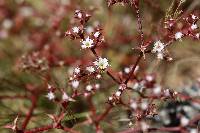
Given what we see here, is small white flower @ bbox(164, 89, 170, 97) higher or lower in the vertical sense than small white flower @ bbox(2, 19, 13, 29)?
lower

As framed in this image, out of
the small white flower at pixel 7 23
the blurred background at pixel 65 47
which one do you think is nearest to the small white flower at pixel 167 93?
the blurred background at pixel 65 47

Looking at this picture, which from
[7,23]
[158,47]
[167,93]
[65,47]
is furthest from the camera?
[7,23]

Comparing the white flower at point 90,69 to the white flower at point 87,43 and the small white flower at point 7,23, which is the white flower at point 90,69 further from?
the small white flower at point 7,23

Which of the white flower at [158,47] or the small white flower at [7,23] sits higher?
the small white flower at [7,23]

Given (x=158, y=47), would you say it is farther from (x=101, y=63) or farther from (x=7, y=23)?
(x=7, y=23)

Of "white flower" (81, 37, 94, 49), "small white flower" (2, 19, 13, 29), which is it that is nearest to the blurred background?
"small white flower" (2, 19, 13, 29)

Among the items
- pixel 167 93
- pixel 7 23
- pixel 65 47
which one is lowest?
pixel 167 93

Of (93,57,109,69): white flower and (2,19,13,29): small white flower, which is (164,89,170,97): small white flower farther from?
(2,19,13,29): small white flower

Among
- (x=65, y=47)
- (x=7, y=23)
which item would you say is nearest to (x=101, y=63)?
(x=65, y=47)
